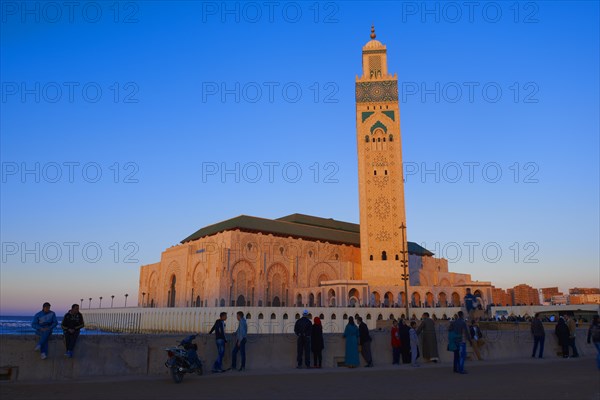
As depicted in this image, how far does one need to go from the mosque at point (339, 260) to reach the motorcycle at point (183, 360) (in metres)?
50.5

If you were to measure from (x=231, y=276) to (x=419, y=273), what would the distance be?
3170 centimetres

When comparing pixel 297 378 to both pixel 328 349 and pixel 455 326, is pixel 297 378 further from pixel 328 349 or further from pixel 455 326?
pixel 455 326

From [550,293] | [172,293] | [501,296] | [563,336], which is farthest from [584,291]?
[563,336]

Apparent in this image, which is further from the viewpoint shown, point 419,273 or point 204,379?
point 419,273

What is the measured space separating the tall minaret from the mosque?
0.14 metres

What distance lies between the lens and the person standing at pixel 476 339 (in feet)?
49.2

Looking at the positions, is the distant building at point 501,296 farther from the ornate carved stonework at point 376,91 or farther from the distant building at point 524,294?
the ornate carved stonework at point 376,91

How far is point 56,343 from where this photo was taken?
1057 centimetres

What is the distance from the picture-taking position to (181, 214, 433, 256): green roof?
7032 centimetres

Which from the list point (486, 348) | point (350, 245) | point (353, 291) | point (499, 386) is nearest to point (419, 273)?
point (350, 245)

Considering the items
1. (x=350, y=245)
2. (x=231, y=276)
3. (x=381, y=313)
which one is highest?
(x=350, y=245)

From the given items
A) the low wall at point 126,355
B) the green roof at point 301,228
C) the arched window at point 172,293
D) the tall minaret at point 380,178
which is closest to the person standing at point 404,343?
the low wall at point 126,355

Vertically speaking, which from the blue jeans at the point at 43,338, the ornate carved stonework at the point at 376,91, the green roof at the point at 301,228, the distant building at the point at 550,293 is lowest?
the distant building at the point at 550,293

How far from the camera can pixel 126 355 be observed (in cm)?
1105
